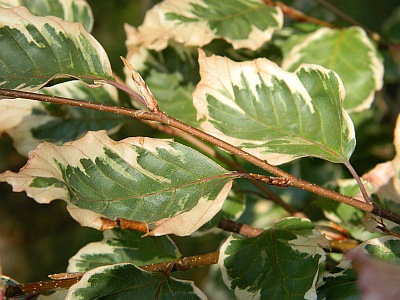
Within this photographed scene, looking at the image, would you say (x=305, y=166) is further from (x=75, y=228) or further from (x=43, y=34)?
(x=75, y=228)

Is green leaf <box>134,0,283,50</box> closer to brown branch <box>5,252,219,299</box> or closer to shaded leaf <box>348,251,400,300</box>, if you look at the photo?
brown branch <box>5,252,219,299</box>

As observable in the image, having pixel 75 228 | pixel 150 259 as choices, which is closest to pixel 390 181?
pixel 150 259

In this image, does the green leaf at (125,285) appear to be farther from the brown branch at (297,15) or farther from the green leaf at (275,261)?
the brown branch at (297,15)

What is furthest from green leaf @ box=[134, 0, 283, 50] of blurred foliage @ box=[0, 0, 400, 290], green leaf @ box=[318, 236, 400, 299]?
blurred foliage @ box=[0, 0, 400, 290]

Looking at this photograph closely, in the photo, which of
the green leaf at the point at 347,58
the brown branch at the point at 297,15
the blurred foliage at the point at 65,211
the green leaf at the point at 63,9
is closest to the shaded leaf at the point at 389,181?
the green leaf at the point at 347,58

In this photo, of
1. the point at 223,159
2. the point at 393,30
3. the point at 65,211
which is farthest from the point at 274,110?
the point at 65,211

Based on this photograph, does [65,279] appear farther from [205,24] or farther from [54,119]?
[205,24]
